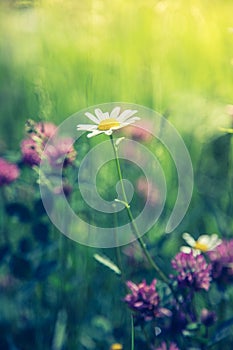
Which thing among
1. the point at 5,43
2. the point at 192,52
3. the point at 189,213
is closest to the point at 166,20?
the point at 189,213

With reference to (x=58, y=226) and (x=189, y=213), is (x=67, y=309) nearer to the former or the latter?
(x=58, y=226)

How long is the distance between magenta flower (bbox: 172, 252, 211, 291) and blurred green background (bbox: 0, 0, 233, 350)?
0.16 meters

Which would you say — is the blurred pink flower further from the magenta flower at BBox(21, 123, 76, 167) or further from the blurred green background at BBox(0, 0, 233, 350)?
the magenta flower at BBox(21, 123, 76, 167)

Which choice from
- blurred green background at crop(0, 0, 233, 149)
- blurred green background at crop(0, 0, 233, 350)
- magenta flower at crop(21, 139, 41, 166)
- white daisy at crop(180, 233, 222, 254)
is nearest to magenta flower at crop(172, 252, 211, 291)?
white daisy at crop(180, 233, 222, 254)

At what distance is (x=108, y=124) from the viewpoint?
0.74 metres

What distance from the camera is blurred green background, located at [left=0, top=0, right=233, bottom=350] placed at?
93 centimetres

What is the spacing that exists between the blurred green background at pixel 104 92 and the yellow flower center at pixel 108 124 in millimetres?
181

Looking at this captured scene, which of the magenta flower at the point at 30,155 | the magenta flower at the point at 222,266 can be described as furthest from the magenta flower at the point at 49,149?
the magenta flower at the point at 222,266

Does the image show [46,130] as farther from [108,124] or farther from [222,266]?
[222,266]

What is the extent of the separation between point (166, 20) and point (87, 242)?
0.42 meters

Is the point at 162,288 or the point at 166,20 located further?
the point at 166,20

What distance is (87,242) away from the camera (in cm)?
92

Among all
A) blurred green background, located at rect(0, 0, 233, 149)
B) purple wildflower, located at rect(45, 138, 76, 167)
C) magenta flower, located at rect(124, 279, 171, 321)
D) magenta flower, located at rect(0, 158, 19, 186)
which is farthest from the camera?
blurred green background, located at rect(0, 0, 233, 149)

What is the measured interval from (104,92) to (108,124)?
503 millimetres
